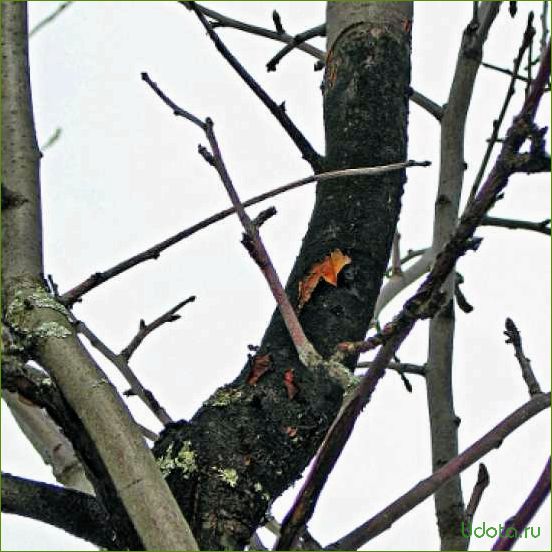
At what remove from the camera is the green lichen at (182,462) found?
33.9 inches

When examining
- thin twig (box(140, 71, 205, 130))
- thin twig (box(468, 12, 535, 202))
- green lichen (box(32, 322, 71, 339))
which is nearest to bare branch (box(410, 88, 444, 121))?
thin twig (box(468, 12, 535, 202))

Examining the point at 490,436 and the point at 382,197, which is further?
the point at 382,197

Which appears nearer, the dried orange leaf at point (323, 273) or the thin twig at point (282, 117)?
the dried orange leaf at point (323, 273)

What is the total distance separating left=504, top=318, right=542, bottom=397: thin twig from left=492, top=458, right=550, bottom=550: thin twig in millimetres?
452

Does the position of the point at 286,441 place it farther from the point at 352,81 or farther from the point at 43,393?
the point at 352,81

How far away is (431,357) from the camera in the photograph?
1559 millimetres

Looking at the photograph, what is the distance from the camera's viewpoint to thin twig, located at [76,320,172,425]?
4.20ft

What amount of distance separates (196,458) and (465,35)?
0.86 m

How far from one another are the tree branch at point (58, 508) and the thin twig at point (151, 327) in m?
0.35

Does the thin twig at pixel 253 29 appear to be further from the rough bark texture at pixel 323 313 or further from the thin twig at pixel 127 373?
the thin twig at pixel 127 373

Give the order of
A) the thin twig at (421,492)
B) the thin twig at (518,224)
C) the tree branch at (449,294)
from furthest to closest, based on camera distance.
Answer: the thin twig at (518,224)
the tree branch at (449,294)
the thin twig at (421,492)

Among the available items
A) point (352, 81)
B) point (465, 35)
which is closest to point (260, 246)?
point (352, 81)

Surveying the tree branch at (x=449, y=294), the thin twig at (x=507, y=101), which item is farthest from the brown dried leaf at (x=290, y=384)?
the tree branch at (x=449, y=294)

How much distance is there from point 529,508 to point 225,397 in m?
0.44
